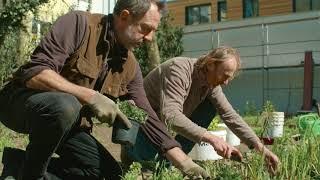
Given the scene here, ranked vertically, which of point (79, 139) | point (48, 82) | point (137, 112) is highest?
A: point (48, 82)

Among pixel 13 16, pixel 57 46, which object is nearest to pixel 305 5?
pixel 13 16

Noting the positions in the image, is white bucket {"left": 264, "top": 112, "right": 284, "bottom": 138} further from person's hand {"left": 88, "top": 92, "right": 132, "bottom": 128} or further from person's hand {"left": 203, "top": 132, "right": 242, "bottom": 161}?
person's hand {"left": 88, "top": 92, "right": 132, "bottom": 128}

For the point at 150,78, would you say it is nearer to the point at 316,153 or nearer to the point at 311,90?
the point at 316,153

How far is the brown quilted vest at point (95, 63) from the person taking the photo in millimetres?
3434

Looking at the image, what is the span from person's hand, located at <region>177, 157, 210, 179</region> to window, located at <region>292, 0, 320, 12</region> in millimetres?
23409

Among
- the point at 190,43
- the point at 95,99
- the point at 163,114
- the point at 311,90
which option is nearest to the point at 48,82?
the point at 95,99

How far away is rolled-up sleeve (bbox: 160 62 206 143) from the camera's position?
4.00 metres

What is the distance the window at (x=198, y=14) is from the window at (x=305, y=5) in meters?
5.47

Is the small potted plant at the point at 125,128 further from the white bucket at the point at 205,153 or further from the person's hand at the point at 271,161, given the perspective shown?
the white bucket at the point at 205,153

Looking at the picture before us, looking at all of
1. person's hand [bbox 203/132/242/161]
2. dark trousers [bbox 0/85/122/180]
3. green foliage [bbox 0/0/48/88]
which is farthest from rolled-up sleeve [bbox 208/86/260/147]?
green foliage [bbox 0/0/48/88]

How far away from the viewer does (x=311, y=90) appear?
750 inches

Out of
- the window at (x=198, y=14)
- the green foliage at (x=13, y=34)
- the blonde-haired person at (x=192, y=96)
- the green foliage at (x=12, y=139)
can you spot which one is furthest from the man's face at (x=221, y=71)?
the window at (x=198, y=14)

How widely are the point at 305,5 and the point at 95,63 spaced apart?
959 inches

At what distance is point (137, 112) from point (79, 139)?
23.4 inches
